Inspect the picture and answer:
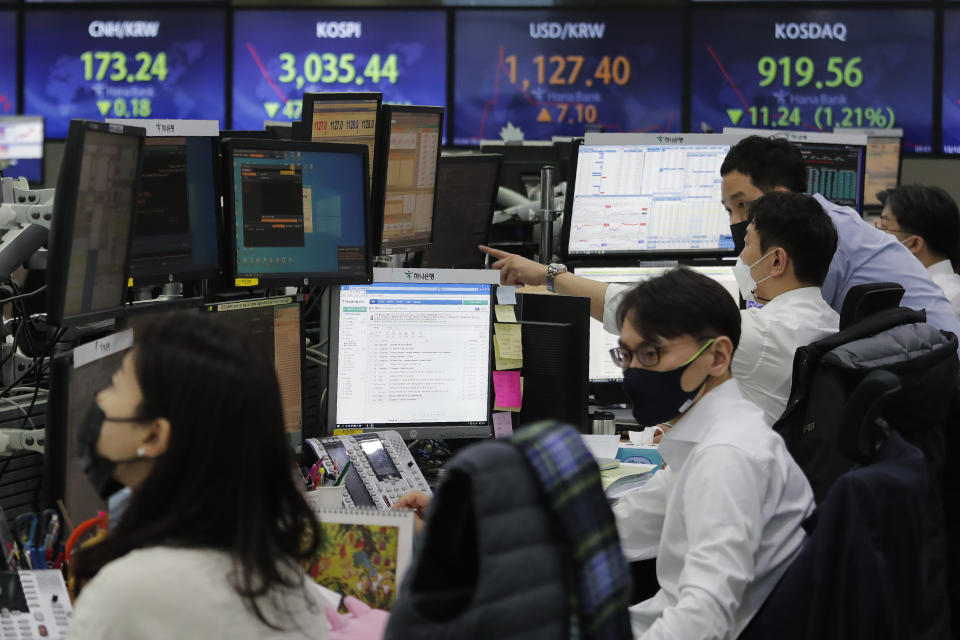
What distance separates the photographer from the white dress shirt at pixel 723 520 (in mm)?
1552

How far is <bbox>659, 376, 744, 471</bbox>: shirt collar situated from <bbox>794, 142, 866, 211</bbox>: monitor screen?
2523mm

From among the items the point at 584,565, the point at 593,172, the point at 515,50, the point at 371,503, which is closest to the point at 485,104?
the point at 515,50

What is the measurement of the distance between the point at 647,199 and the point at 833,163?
112 centimetres

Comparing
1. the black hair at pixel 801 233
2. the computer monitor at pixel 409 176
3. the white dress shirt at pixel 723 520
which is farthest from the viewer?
the computer monitor at pixel 409 176

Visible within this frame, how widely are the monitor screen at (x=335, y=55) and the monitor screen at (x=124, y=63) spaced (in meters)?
0.21

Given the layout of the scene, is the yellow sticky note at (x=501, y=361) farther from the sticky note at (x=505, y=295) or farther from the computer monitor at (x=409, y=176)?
the computer monitor at (x=409, y=176)

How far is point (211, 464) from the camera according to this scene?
1.22 m

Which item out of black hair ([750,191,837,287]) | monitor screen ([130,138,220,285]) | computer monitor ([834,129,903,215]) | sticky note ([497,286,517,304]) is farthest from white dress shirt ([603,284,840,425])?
computer monitor ([834,129,903,215])

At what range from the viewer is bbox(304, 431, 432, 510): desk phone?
2266 mm

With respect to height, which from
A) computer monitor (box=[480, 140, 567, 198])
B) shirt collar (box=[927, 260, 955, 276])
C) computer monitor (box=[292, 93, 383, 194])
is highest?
computer monitor (box=[480, 140, 567, 198])

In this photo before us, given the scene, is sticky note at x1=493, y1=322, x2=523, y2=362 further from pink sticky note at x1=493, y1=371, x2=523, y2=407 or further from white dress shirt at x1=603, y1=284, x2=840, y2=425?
white dress shirt at x1=603, y1=284, x2=840, y2=425

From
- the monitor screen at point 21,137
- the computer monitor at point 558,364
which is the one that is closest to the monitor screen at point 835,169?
the computer monitor at point 558,364

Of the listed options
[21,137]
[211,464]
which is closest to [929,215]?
[211,464]

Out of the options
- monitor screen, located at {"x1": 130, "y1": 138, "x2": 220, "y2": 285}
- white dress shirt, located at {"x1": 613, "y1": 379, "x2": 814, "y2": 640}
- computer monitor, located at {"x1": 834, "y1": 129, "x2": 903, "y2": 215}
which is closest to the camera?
white dress shirt, located at {"x1": 613, "y1": 379, "x2": 814, "y2": 640}
